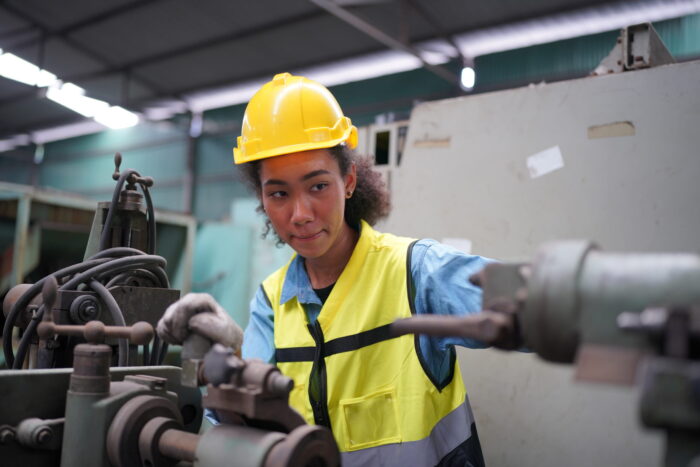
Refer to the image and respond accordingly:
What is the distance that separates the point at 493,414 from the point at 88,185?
29.4ft

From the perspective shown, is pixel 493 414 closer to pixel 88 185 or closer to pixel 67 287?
pixel 67 287

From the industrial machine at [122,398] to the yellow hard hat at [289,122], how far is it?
358 mm

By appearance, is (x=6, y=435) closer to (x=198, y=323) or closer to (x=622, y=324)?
(x=198, y=323)

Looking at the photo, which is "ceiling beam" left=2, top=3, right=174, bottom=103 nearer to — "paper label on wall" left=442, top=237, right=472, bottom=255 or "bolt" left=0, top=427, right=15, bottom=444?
"paper label on wall" left=442, top=237, right=472, bottom=255

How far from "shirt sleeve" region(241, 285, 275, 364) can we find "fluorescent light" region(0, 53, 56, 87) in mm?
6170

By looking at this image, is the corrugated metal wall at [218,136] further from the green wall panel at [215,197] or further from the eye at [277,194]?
the eye at [277,194]

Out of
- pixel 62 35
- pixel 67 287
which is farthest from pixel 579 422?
pixel 62 35

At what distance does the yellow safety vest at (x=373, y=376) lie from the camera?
1197 millimetres

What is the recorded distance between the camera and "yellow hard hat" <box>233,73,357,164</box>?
1269 mm

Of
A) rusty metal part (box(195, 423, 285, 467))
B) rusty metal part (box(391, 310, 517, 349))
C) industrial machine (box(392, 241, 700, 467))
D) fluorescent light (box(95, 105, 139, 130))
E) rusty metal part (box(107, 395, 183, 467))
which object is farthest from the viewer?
fluorescent light (box(95, 105, 139, 130))

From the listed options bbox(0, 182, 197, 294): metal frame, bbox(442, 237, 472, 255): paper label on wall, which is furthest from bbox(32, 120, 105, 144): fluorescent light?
bbox(442, 237, 472, 255): paper label on wall

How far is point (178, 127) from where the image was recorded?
26.6 ft

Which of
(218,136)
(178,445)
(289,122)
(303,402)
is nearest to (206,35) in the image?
(218,136)

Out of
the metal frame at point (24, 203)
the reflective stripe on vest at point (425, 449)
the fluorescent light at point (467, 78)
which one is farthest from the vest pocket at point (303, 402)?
the fluorescent light at point (467, 78)
